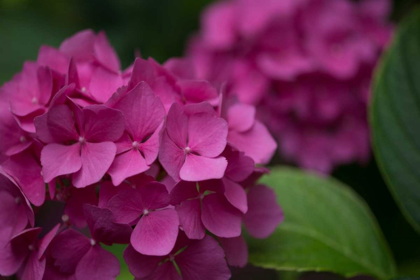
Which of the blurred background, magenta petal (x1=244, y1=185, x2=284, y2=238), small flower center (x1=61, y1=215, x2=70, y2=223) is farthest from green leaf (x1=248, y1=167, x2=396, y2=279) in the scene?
the blurred background

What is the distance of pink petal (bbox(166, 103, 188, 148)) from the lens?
1.73 feet

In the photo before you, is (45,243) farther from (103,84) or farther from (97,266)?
(103,84)

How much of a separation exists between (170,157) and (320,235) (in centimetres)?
39

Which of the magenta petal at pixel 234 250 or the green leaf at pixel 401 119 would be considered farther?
the green leaf at pixel 401 119

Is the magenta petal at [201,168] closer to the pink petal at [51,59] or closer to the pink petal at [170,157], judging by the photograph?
the pink petal at [170,157]

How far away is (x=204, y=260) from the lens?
535mm

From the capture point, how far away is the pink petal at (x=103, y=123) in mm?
524

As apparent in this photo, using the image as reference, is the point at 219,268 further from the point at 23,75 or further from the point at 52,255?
the point at 23,75

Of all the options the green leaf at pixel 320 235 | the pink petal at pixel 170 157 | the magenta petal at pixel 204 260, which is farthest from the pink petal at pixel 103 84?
the green leaf at pixel 320 235

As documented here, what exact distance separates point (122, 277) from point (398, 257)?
2.57 ft

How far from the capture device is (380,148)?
2.63 feet

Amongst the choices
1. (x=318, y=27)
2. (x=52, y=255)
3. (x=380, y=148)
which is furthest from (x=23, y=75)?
(x=318, y=27)

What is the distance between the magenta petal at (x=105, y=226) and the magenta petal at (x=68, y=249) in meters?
0.02

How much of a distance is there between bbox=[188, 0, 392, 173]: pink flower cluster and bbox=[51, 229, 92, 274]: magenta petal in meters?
0.61
